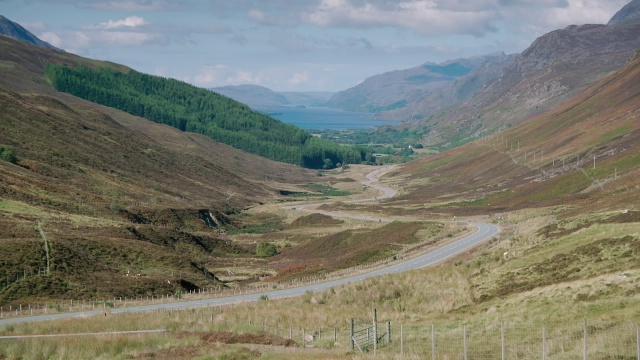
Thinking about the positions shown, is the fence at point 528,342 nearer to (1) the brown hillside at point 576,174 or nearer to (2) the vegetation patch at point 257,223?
(1) the brown hillside at point 576,174

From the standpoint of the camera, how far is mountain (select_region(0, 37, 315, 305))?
6681cm

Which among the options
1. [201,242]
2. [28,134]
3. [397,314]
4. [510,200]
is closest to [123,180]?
[28,134]

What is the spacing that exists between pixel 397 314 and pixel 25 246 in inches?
1581

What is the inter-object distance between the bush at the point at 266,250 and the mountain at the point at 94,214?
2428mm

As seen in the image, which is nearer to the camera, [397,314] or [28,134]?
[397,314]

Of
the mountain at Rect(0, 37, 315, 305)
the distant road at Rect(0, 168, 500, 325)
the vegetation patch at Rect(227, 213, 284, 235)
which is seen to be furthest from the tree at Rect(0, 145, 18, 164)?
the distant road at Rect(0, 168, 500, 325)

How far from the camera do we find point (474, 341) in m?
31.0

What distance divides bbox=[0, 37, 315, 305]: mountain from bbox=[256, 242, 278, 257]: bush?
243 centimetres

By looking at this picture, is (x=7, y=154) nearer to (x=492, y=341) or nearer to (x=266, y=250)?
(x=266, y=250)

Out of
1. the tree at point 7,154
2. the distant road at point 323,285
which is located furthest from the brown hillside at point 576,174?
the tree at point 7,154

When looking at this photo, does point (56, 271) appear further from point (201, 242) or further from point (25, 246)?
point (201, 242)

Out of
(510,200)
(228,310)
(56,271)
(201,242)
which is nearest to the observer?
(228,310)

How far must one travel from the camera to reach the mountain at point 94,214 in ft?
219

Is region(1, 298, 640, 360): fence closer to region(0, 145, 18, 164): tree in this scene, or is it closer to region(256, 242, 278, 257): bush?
region(256, 242, 278, 257): bush
